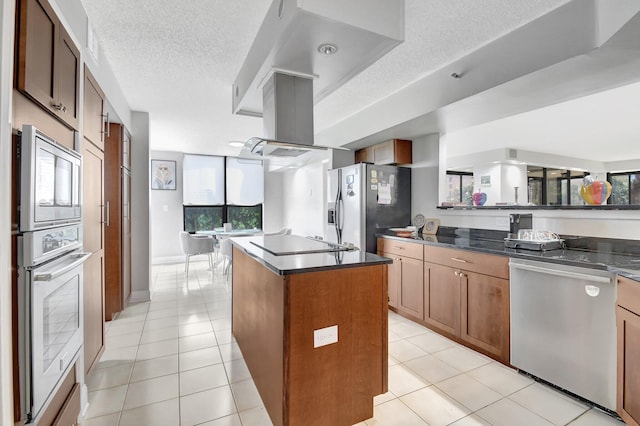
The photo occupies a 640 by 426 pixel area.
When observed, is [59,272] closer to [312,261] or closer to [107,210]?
[312,261]

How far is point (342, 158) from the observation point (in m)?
4.76

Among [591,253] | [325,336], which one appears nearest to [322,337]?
[325,336]

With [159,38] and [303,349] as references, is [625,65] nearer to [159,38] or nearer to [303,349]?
[303,349]

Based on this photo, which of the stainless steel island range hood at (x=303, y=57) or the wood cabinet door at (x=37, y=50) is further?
the stainless steel island range hood at (x=303, y=57)

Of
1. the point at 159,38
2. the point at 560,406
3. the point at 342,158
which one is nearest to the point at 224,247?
the point at 342,158

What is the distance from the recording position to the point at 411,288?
10.3 feet

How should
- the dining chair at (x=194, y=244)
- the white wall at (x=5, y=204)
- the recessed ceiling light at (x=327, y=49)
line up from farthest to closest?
the dining chair at (x=194, y=244), the recessed ceiling light at (x=327, y=49), the white wall at (x=5, y=204)

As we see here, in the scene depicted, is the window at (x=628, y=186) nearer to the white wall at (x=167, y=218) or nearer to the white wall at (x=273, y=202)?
the white wall at (x=273, y=202)

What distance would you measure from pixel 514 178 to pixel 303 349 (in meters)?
6.70

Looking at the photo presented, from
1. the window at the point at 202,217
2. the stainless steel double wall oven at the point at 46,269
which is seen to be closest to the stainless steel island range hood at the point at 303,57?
the stainless steel double wall oven at the point at 46,269

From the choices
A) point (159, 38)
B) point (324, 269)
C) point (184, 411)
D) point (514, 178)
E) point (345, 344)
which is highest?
point (159, 38)

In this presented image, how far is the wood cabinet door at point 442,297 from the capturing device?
104 inches

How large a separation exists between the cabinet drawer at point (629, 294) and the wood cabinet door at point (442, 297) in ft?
3.50

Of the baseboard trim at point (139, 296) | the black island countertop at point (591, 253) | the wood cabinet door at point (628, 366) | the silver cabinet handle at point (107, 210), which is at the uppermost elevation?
the silver cabinet handle at point (107, 210)
